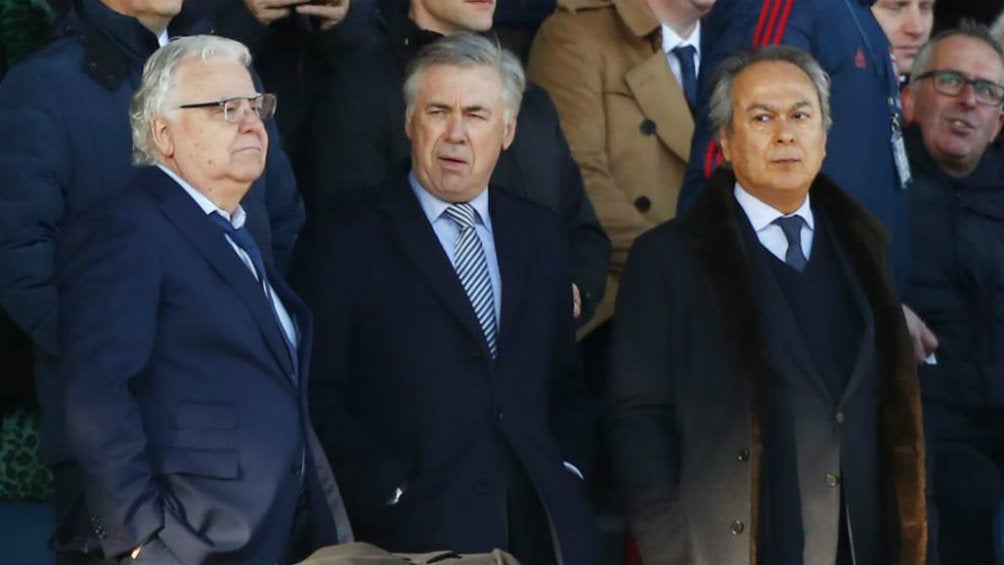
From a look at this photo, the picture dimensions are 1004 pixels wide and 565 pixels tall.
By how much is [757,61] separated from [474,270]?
88 centimetres

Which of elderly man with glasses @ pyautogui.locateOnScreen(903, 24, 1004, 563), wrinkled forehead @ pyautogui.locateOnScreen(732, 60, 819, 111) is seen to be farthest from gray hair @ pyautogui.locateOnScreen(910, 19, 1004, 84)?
wrinkled forehead @ pyautogui.locateOnScreen(732, 60, 819, 111)

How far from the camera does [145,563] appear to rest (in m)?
4.82

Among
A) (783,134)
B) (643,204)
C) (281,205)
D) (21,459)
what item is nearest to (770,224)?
(783,134)

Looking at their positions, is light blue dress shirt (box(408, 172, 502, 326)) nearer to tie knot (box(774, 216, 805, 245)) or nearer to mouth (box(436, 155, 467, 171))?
mouth (box(436, 155, 467, 171))

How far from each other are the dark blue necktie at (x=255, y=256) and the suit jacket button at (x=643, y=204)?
1.67 m

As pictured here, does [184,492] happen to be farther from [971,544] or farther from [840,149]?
[971,544]

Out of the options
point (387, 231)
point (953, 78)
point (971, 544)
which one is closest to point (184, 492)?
point (387, 231)

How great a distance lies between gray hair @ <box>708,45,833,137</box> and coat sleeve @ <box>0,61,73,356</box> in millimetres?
1604

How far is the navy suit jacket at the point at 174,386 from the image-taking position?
479cm

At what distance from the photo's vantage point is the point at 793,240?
18.6 feet

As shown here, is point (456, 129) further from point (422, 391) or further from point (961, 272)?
point (961, 272)

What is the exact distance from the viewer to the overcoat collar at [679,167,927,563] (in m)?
5.46

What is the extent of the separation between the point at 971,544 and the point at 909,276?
814mm

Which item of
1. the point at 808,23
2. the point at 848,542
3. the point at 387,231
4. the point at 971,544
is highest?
the point at 808,23
